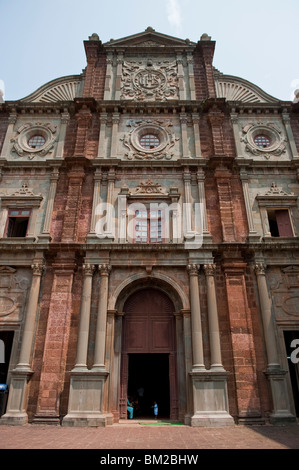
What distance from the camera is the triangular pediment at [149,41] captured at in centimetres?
2084

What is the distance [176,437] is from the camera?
350 inches

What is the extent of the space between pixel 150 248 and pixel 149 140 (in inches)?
277

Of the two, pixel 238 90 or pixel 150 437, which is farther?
pixel 238 90

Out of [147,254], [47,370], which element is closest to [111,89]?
[147,254]

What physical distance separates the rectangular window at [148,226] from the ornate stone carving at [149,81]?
302 inches

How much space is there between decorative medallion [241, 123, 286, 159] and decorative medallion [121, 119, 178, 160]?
13.1ft

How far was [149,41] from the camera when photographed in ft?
69.9

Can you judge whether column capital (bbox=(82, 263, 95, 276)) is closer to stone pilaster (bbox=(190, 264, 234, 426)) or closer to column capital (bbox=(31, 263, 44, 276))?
column capital (bbox=(31, 263, 44, 276))

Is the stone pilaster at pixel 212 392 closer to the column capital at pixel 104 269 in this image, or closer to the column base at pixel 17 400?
the column capital at pixel 104 269

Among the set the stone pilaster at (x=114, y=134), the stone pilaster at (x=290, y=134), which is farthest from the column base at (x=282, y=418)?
the stone pilaster at (x=114, y=134)

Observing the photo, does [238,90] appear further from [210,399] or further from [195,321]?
[210,399]

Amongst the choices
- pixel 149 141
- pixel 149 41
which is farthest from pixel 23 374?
pixel 149 41

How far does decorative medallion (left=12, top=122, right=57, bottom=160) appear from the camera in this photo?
1750 cm

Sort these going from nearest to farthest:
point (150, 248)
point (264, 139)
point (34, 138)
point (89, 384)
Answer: point (89, 384) < point (150, 248) < point (264, 139) < point (34, 138)
